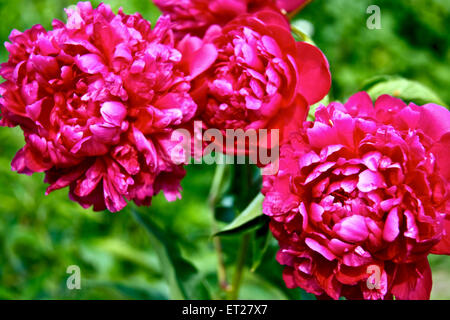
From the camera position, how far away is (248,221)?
58 centimetres

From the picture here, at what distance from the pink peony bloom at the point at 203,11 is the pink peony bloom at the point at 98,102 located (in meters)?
0.07

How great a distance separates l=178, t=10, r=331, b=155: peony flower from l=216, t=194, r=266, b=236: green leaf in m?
0.10

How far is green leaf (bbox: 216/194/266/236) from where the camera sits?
0.56 metres

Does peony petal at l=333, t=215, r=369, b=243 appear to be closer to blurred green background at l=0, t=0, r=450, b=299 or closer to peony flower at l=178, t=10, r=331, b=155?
peony flower at l=178, t=10, r=331, b=155

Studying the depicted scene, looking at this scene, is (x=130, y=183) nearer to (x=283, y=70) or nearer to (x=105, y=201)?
(x=105, y=201)

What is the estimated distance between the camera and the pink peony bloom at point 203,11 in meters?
0.57

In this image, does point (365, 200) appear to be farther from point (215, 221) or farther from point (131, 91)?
point (215, 221)

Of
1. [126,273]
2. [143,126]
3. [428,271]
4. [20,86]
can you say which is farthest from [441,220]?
[126,273]

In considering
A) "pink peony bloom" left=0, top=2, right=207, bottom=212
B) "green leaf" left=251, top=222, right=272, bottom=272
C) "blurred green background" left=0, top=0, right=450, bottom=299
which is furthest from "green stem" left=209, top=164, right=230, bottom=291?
"pink peony bloom" left=0, top=2, right=207, bottom=212

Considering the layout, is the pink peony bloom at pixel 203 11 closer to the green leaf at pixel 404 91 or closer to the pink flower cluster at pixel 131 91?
the pink flower cluster at pixel 131 91

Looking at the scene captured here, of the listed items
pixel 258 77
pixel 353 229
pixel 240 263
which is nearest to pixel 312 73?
pixel 258 77

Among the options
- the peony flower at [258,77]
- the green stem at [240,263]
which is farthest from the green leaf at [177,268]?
the peony flower at [258,77]

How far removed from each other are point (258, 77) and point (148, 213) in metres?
0.50
